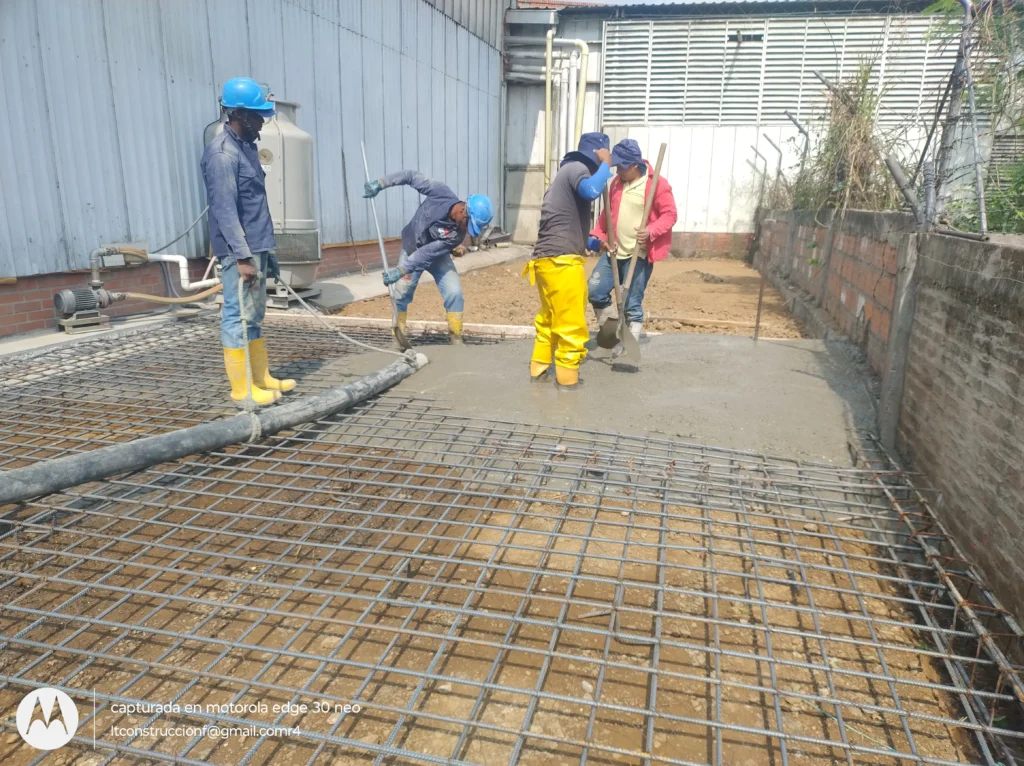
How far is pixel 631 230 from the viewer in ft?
16.5

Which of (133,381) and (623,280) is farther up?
(623,280)

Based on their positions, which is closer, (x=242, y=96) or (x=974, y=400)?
(x=974, y=400)

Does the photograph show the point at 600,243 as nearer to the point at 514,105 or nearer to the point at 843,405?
the point at 843,405

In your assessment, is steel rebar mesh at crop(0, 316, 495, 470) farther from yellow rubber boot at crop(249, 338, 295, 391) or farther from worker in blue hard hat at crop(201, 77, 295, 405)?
worker in blue hard hat at crop(201, 77, 295, 405)

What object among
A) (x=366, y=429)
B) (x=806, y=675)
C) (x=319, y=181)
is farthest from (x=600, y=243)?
(x=319, y=181)

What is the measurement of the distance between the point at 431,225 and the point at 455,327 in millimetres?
827

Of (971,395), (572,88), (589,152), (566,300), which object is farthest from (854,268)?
(572,88)

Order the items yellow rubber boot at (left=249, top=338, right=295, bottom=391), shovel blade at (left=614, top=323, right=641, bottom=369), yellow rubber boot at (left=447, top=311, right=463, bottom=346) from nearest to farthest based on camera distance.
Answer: yellow rubber boot at (left=249, top=338, right=295, bottom=391) < shovel blade at (left=614, top=323, right=641, bottom=369) < yellow rubber boot at (left=447, top=311, right=463, bottom=346)

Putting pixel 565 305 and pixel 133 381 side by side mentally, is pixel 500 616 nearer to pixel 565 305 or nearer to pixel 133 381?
pixel 565 305

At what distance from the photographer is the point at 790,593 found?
2.36 meters

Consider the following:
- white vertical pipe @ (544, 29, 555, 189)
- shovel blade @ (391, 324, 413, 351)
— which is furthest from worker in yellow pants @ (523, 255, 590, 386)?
white vertical pipe @ (544, 29, 555, 189)

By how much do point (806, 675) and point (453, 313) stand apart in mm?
4042

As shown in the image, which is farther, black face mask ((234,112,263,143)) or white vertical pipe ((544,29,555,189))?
white vertical pipe ((544,29,555,189))

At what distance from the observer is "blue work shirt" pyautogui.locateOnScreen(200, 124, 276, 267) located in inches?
142
